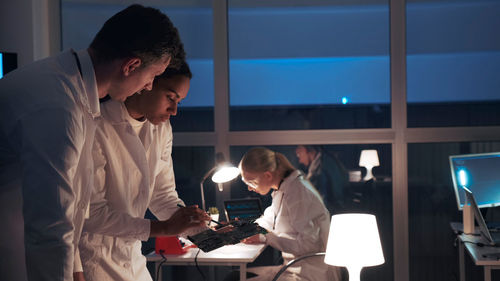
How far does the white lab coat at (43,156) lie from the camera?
956 mm

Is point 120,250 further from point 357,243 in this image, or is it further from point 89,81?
point 357,243

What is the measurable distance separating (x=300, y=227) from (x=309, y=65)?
1743 mm

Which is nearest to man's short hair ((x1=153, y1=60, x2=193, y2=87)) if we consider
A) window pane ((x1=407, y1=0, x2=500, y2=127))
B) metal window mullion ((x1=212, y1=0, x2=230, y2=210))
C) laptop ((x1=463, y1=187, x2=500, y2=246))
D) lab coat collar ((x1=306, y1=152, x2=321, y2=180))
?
laptop ((x1=463, y1=187, x2=500, y2=246))

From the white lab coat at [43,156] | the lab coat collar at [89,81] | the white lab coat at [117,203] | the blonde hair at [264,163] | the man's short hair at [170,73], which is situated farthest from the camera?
the blonde hair at [264,163]

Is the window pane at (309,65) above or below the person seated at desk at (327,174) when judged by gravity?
above

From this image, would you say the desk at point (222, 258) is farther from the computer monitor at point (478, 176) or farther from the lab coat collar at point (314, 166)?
the computer monitor at point (478, 176)

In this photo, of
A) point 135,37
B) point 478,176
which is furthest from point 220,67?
point 135,37

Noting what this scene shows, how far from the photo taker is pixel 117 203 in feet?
5.43

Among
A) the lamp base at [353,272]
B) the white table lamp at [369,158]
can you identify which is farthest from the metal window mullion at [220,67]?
the lamp base at [353,272]

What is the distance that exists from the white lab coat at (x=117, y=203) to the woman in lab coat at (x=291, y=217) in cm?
161

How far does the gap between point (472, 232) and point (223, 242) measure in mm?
2401

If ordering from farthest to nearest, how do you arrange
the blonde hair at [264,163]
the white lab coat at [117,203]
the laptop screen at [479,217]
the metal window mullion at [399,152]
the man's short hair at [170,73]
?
the metal window mullion at [399,152]
the blonde hair at [264,163]
the laptop screen at [479,217]
the man's short hair at [170,73]
the white lab coat at [117,203]

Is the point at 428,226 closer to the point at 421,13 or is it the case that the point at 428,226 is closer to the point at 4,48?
the point at 421,13

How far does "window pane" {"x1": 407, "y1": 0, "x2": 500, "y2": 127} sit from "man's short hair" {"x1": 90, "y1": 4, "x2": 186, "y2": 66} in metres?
3.57
